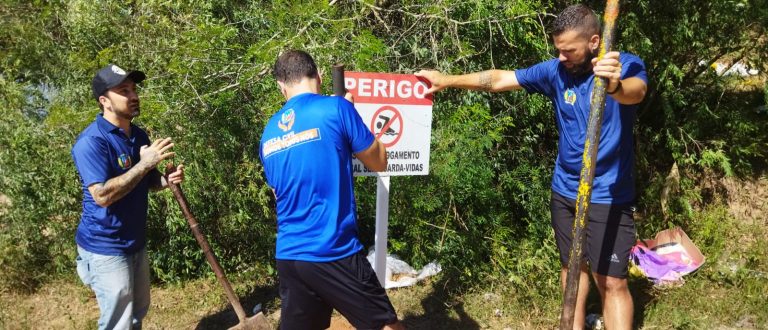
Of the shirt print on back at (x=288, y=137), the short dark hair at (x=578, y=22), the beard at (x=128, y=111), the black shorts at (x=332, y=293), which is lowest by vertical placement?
the black shorts at (x=332, y=293)

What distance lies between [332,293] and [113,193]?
57.2 inches

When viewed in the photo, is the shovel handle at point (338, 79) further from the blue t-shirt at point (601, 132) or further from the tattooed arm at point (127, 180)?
the blue t-shirt at point (601, 132)

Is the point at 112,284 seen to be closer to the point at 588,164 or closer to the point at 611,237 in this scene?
the point at 588,164

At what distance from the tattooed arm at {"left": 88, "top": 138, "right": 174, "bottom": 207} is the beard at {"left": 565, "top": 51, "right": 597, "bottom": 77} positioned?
7.80 feet

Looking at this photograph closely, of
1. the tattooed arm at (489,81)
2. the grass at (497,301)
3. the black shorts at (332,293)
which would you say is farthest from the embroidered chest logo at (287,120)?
the grass at (497,301)

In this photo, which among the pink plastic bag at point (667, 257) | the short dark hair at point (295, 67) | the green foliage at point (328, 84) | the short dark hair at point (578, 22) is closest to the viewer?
the short dark hair at point (295, 67)

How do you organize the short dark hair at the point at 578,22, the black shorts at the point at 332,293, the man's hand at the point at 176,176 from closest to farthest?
the black shorts at the point at 332,293 < the short dark hair at the point at 578,22 < the man's hand at the point at 176,176

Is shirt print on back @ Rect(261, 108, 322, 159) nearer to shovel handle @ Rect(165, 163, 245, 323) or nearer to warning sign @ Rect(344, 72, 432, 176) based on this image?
warning sign @ Rect(344, 72, 432, 176)

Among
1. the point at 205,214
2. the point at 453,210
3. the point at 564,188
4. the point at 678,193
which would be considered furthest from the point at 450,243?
the point at 678,193

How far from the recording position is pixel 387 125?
11.7ft

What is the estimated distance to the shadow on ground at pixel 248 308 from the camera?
4762mm

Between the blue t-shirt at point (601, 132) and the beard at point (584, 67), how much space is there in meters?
0.03

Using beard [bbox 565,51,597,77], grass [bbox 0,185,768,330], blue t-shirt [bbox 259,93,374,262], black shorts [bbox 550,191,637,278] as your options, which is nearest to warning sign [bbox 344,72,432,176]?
blue t-shirt [bbox 259,93,374,262]

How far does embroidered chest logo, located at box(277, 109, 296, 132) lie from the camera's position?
9.16 ft
